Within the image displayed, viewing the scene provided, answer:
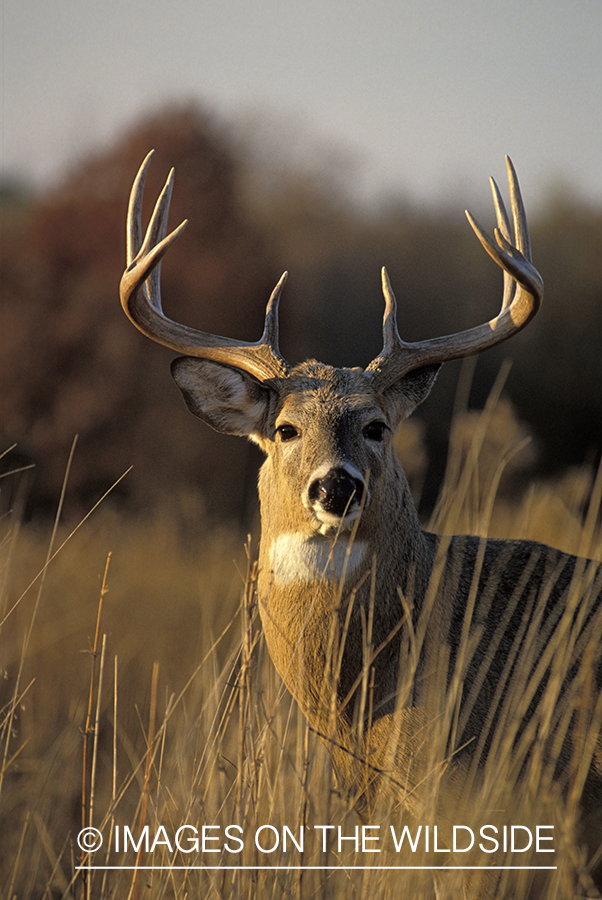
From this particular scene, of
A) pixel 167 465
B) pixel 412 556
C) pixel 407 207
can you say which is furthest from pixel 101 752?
pixel 407 207

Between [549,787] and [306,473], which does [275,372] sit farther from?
[549,787]

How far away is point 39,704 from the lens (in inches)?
237

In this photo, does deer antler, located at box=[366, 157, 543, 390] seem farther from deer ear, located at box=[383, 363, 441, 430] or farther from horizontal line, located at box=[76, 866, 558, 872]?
horizontal line, located at box=[76, 866, 558, 872]

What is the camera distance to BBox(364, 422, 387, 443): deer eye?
352 centimetres

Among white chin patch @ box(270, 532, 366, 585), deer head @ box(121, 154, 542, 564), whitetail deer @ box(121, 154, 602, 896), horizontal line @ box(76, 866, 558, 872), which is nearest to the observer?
horizontal line @ box(76, 866, 558, 872)

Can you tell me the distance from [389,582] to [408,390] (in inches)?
34.6

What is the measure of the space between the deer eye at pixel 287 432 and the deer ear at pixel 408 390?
1.55ft

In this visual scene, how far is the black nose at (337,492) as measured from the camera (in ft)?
10.2

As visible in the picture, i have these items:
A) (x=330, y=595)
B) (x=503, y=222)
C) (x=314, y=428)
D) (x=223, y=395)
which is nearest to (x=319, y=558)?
(x=330, y=595)

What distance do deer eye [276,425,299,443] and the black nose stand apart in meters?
0.43

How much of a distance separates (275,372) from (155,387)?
8918 mm

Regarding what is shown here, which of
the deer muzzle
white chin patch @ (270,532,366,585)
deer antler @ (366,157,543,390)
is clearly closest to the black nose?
the deer muzzle

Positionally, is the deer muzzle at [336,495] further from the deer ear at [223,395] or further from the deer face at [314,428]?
the deer ear at [223,395]

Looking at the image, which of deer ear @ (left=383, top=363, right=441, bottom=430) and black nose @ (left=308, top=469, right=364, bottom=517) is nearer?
black nose @ (left=308, top=469, right=364, bottom=517)
